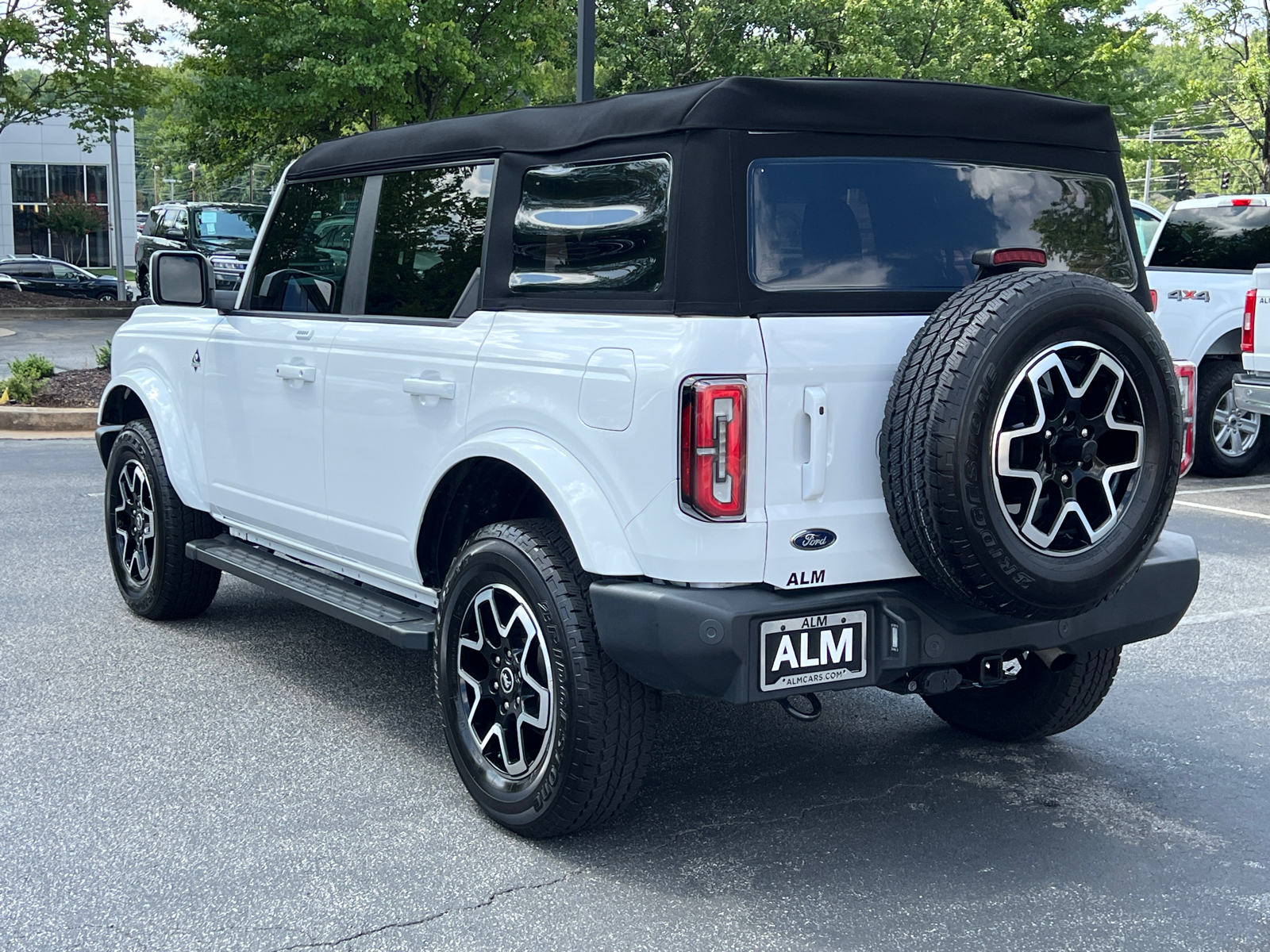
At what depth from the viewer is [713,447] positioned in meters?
3.34

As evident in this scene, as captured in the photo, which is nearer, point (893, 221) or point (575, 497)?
point (575, 497)

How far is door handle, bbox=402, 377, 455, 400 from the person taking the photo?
4121mm

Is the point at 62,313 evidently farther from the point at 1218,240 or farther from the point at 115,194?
the point at 1218,240

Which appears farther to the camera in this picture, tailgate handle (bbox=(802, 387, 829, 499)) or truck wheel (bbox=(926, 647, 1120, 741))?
truck wheel (bbox=(926, 647, 1120, 741))

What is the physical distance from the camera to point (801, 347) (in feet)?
11.2

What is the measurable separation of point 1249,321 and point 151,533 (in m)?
7.55

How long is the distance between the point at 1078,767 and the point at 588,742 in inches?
72.4

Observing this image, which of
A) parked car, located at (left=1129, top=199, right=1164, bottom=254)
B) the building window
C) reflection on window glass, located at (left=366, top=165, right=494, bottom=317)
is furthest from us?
the building window

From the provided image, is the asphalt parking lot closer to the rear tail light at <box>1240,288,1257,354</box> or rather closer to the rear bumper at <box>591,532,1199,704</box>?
the rear bumper at <box>591,532,1199,704</box>

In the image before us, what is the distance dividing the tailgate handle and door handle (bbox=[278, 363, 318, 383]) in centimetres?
208

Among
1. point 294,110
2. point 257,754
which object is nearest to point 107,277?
point 294,110

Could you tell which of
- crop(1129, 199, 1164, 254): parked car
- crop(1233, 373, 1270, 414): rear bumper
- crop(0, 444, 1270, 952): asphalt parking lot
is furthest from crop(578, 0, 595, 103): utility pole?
crop(0, 444, 1270, 952): asphalt parking lot

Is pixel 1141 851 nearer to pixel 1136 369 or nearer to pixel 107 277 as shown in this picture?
pixel 1136 369

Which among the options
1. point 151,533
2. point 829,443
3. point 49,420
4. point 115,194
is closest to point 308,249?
point 151,533
